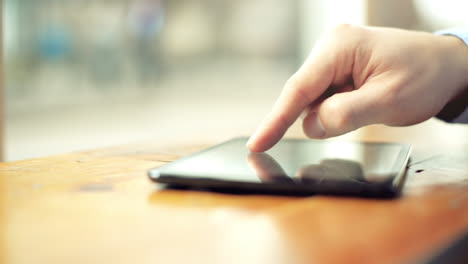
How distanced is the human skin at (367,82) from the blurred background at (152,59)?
166 cm

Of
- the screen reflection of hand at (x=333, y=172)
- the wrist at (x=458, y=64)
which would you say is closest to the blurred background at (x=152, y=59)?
the wrist at (x=458, y=64)

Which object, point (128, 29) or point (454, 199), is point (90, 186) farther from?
point (128, 29)

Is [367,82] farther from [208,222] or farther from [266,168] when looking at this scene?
[208,222]

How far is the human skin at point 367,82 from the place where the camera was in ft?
1.47

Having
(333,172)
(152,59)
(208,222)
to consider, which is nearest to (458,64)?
(333,172)

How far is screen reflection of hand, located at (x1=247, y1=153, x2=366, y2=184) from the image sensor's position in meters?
0.36

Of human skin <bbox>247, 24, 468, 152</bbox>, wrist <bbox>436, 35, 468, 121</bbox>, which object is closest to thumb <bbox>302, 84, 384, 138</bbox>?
human skin <bbox>247, 24, 468, 152</bbox>

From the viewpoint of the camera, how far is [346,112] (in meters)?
0.44

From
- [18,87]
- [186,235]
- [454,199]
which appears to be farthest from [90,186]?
[18,87]

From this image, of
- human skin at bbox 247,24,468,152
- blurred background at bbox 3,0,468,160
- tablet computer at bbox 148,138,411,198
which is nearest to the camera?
tablet computer at bbox 148,138,411,198

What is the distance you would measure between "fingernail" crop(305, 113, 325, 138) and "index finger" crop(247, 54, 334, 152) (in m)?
0.02

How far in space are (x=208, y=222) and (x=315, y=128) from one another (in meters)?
0.21

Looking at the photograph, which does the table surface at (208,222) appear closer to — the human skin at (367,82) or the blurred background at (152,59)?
the human skin at (367,82)

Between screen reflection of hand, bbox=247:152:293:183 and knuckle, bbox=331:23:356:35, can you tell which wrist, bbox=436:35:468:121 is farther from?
screen reflection of hand, bbox=247:152:293:183
